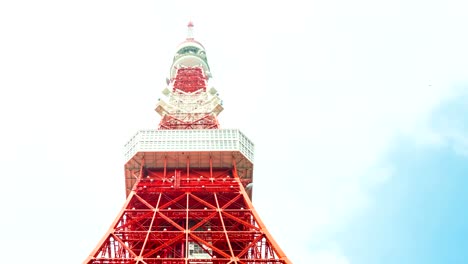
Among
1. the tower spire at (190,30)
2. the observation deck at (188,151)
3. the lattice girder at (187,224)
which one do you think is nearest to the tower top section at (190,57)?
the tower spire at (190,30)

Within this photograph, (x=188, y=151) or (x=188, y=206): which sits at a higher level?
(x=188, y=151)

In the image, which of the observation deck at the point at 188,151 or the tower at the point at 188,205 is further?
the observation deck at the point at 188,151

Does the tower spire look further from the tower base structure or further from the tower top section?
the tower base structure

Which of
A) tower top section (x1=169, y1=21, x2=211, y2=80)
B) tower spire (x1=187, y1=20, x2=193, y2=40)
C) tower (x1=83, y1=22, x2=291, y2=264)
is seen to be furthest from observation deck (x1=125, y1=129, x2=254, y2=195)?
tower spire (x1=187, y1=20, x2=193, y2=40)

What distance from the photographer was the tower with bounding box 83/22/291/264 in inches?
1089

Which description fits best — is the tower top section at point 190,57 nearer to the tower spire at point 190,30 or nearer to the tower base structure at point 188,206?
the tower spire at point 190,30

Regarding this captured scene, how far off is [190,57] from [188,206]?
25.9m

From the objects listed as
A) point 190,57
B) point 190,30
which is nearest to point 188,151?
point 190,57

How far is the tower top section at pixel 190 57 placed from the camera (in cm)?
5606

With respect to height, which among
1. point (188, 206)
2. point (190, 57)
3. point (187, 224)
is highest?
point (190, 57)

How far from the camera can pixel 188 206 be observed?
33.0 metres

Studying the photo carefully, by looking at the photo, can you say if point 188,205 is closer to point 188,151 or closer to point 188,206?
point 188,206

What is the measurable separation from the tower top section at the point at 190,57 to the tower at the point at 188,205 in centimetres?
1959

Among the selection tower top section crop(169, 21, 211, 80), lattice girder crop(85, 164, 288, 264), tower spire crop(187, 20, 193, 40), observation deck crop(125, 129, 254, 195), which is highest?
tower spire crop(187, 20, 193, 40)
